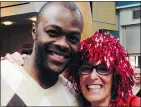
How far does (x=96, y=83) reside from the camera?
1089 millimetres

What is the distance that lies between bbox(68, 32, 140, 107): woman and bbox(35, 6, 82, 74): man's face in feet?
0.25

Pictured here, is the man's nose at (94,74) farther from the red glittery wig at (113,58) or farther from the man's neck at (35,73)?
the man's neck at (35,73)

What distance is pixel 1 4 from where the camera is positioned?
1200 millimetres

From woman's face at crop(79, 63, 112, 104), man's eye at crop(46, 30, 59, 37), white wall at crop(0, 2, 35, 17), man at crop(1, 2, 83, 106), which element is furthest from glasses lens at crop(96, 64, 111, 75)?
white wall at crop(0, 2, 35, 17)

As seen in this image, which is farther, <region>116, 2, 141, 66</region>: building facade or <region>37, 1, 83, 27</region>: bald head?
<region>116, 2, 141, 66</region>: building facade

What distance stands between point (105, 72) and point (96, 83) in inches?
2.3

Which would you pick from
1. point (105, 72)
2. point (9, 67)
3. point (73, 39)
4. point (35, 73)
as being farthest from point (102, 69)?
point (9, 67)

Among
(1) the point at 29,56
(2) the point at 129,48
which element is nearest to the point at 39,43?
(1) the point at 29,56

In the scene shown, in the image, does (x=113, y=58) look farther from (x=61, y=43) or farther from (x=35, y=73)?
(x=35, y=73)

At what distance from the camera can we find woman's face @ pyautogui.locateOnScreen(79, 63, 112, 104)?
1.09 meters

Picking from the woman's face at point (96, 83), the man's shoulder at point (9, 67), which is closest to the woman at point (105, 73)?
the woman's face at point (96, 83)

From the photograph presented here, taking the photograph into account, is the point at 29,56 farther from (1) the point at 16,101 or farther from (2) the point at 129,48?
(2) the point at 129,48

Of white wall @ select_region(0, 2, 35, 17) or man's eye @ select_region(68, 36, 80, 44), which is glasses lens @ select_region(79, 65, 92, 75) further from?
white wall @ select_region(0, 2, 35, 17)

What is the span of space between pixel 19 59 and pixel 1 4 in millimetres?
289
